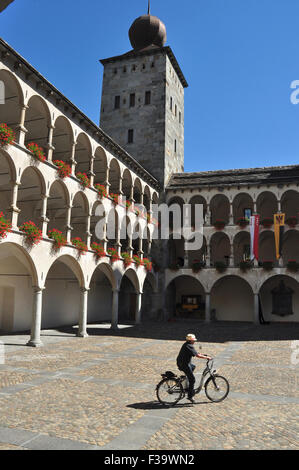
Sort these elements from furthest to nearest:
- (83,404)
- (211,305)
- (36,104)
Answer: (211,305) → (36,104) → (83,404)

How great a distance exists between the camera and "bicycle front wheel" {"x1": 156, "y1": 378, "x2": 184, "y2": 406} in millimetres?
8922

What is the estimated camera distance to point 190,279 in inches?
1508

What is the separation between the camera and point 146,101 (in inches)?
1527

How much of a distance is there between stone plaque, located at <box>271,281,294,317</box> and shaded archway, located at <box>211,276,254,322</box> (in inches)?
91.2

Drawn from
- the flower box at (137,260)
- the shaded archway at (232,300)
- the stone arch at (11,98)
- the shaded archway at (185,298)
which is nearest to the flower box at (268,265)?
the shaded archway at (232,300)

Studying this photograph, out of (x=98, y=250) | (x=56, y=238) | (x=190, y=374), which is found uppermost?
(x=56, y=238)

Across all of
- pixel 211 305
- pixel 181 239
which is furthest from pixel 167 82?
pixel 211 305

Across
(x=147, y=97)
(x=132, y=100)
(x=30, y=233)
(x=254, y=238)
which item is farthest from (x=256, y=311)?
(x=132, y=100)

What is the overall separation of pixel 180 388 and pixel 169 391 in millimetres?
255

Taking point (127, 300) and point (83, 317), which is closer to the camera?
point (83, 317)

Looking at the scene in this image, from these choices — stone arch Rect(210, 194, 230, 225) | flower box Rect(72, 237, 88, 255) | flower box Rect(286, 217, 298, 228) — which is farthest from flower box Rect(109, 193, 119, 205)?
flower box Rect(286, 217, 298, 228)

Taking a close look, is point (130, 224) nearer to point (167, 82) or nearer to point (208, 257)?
point (208, 257)

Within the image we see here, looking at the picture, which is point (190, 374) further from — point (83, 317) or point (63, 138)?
point (63, 138)
